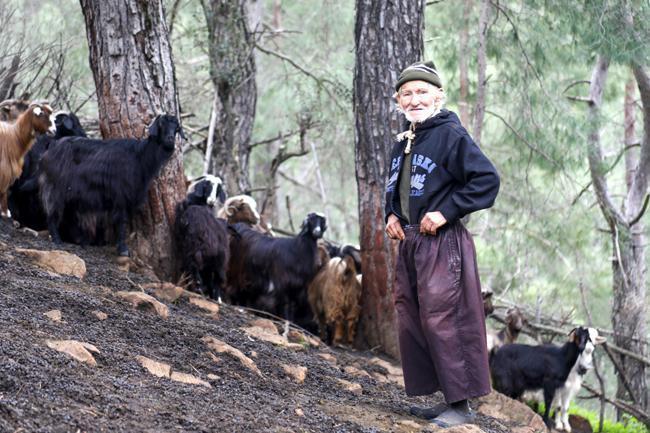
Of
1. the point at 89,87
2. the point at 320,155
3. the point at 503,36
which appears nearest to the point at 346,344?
the point at 503,36

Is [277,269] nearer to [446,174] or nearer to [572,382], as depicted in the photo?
[572,382]

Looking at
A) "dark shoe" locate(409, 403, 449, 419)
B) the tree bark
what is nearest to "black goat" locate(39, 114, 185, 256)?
"dark shoe" locate(409, 403, 449, 419)

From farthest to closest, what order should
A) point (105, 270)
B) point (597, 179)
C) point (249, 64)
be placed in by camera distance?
point (597, 179), point (249, 64), point (105, 270)

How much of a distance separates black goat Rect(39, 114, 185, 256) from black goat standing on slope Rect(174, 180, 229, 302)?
21.4 inches

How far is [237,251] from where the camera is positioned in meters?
10.8

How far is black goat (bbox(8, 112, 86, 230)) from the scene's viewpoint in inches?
387

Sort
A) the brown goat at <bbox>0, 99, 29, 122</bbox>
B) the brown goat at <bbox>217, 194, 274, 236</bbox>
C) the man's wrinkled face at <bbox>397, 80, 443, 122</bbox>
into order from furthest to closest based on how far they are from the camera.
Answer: the brown goat at <bbox>217, 194, 274, 236</bbox> < the brown goat at <bbox>0, 99, 29, 122</bbox> < the man's wrinkled face at <bbox>397, 80, 443, 122</bbox>

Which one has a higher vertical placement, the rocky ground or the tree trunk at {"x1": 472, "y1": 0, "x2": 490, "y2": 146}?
the tree trunk at {"x1": 472, "y1": 0, "x2": 490, "y2": 146}

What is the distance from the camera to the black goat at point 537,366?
10258mm

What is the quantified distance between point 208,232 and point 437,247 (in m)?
4.03

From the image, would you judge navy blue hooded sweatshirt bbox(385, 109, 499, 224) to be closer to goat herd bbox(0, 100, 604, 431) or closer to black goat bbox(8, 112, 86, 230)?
goat herd bbox(0, 100, 604, 431)

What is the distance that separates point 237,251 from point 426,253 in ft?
17.6

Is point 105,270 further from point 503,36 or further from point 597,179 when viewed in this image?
point 597,179

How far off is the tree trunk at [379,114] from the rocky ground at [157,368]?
3.20ft
